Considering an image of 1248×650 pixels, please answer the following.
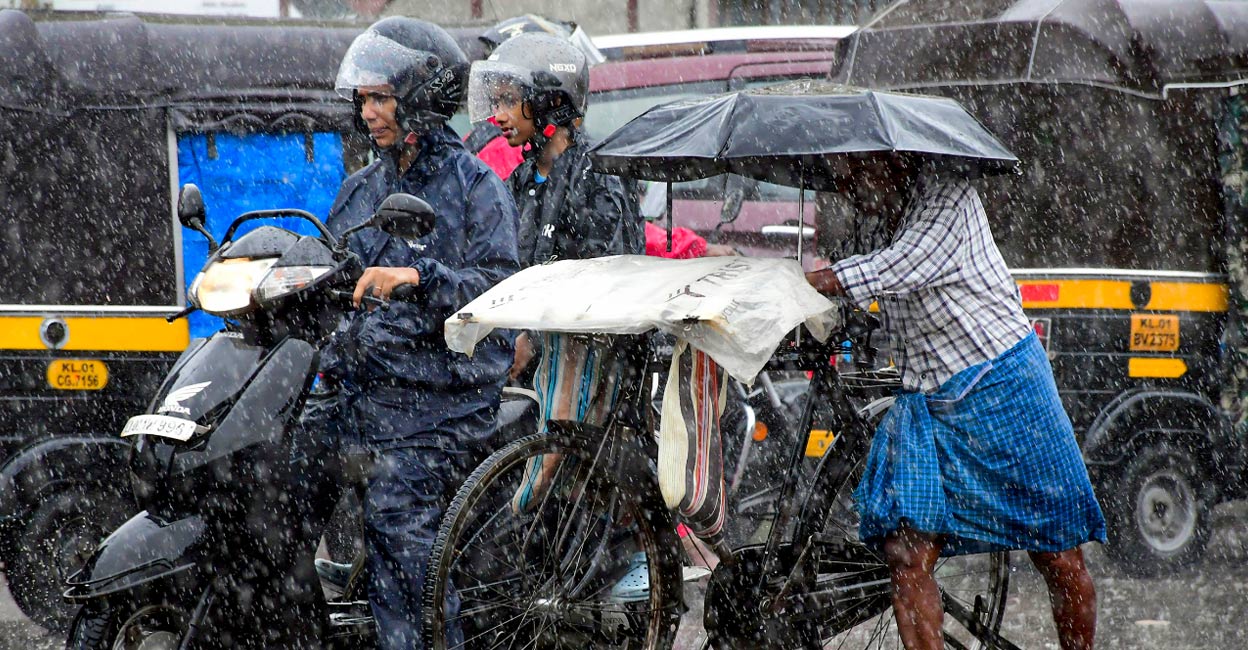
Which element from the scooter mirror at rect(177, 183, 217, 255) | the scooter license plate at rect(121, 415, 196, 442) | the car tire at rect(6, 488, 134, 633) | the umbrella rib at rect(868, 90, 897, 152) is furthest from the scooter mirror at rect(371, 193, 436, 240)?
the car tire at rect(6, 488, 134, 633)

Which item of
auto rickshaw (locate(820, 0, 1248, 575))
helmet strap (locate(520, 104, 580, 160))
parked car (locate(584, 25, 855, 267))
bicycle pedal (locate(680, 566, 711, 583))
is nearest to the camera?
bicycle pedal (locate(680, 566, 711, 583))

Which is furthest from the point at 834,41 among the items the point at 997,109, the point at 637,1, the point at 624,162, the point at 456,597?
the point at 637,1

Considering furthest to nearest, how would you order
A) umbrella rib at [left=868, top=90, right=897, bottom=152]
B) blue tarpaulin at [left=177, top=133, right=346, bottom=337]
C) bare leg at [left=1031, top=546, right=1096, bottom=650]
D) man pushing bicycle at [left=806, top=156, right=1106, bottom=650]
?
1. blue tarpaulin at [left=177, top=133, right=346, bottom=337]
2. bare leg at [left=1031, top=546, right=1096, bottom=650]
3. man pushing bicycle at [left=806, top=156, right=1106, bottom=650]
4. umbrella rib at [left=868, top=90, right=897, bottom=152]

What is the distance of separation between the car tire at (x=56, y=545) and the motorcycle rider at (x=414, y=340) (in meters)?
2.32

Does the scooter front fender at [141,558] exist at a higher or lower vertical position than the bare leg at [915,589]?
higher

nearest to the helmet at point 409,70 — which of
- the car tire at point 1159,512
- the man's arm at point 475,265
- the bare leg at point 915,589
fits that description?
the man's arm at point 475,265

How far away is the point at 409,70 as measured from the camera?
3844 millimetres

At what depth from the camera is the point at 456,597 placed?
3592mm

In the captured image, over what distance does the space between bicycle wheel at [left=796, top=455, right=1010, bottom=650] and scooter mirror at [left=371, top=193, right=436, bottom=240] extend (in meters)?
1.49

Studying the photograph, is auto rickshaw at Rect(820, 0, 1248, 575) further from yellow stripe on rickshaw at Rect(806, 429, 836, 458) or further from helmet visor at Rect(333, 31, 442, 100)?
helmet visor at Rect(333, 31, 442, 100)

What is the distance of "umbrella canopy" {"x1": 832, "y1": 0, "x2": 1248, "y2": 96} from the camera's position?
6266mm

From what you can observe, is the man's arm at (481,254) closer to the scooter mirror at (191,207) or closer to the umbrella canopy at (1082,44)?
the scooter mirror at (191,207)

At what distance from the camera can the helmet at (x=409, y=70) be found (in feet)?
12.6

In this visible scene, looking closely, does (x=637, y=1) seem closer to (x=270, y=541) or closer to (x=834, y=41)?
(x=834, y=41)
